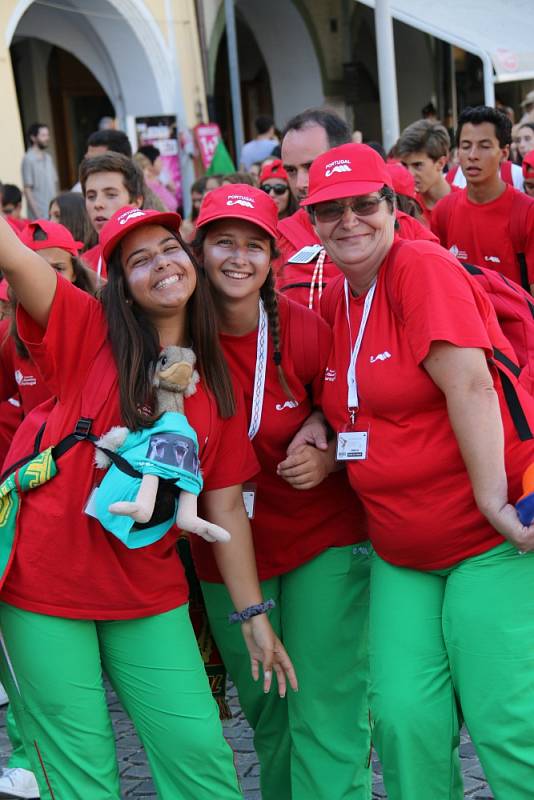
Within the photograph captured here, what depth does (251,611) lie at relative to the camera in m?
3.30

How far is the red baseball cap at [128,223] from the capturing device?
309 centimetres

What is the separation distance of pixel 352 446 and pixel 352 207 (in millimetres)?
672

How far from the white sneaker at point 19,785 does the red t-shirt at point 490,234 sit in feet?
10.2

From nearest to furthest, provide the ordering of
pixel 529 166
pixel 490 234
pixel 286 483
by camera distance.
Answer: pixel 286 483, pixel 490 234, pixel 529 166

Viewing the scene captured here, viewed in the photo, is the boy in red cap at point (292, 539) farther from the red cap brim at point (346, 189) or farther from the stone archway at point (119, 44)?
the stone archway at point (119, 44)

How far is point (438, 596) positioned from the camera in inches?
123

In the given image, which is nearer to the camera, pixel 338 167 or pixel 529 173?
pixel 338 167

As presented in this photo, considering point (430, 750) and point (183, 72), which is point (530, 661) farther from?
point (183, 72)

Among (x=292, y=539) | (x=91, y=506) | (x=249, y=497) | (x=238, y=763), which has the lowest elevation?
(x=238, y=763)

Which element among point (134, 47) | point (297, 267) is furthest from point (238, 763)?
point (134, 47)

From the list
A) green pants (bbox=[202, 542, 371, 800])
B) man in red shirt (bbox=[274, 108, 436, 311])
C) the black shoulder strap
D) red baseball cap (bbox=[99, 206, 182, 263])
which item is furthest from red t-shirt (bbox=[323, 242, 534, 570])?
A: the black shoulder strap

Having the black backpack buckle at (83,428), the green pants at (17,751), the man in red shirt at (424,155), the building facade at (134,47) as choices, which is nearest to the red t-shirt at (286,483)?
the black backpack buckle at (83,428)

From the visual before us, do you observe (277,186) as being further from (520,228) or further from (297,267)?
(297,267)

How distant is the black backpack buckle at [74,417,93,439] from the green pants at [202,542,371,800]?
2.91 ft
